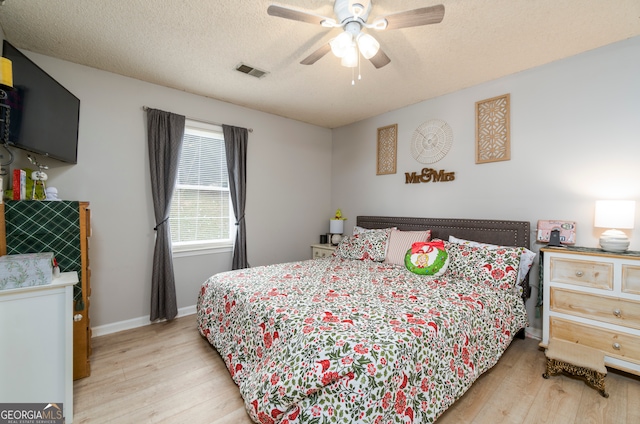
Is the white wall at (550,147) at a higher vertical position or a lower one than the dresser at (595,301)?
higher

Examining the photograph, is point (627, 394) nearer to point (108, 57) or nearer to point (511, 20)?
point (511, 20)

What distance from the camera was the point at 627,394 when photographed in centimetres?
181

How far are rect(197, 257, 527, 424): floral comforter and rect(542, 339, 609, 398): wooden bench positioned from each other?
0.29 m

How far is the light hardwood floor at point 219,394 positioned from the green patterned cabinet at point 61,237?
0.97ft

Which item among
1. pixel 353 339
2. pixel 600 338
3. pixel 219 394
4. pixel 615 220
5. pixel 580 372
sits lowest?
pixel 219 394

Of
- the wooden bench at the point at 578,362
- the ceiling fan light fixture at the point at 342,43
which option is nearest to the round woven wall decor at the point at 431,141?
the ceiling fan light fixture at the point at 342,43

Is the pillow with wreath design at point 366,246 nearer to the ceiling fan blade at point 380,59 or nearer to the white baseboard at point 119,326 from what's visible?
the ceiling fan blade at point 380,59

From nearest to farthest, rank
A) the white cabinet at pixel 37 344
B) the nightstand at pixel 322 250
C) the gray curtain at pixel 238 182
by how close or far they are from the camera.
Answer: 1. the white cabinet at pixel 37 344
2. the gray curtain at pixel 238 182
3. the nightstand at pixel 322 250

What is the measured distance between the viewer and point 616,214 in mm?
2039

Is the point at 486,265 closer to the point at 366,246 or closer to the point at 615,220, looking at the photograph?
the point at 615,220

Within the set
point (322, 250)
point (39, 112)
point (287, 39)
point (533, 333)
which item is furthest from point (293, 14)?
point (533, 333)

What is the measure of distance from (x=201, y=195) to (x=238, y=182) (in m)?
0.47

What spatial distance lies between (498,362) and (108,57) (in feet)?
13.8

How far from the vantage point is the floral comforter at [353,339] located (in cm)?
121
